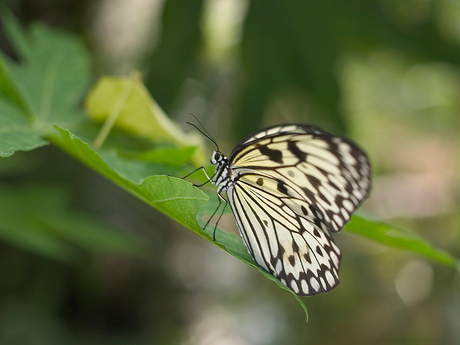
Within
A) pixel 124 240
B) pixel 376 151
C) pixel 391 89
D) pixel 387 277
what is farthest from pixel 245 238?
pixel 376 151

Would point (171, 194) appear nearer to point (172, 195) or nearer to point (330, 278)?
point (172, 195)

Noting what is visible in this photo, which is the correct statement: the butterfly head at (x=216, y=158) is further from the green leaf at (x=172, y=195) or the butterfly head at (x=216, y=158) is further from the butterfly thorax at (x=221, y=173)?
the green leaf at (x=172, y=195)

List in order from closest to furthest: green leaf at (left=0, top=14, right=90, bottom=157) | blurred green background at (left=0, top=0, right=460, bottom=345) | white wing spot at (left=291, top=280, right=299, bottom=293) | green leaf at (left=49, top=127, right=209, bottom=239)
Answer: green leaf at (left=49, top=127, right=209, bottom=239) → white wing spot at (left=291, top=280, right=299, bottom=293) → green leaf at (left=0, top=14, right=90, bottom=157) → blurred green background at (left=0, top=0, right=460, bottom=345)

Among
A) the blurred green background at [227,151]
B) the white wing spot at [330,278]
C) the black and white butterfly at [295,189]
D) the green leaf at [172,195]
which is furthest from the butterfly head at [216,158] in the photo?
the blurred green background at [227,151]

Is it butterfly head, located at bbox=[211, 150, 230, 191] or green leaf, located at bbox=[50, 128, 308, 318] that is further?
butterfly head, located at bbox=[211, 150, 230, 191]

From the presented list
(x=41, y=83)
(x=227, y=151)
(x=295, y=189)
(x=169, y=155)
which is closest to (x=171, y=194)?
(x=169, y=155)

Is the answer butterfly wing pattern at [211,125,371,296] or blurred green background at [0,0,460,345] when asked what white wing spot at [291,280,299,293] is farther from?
blurred green background at [0,0,460,345]

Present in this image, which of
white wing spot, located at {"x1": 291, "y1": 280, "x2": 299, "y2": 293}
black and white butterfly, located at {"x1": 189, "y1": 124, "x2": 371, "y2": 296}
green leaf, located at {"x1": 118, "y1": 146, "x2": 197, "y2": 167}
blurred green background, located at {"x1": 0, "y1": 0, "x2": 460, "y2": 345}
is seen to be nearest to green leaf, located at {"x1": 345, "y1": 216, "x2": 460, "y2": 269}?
black and white butterfly, located at {"x1": 189, "y1": 124, "x2": 371, "y2": 296}
